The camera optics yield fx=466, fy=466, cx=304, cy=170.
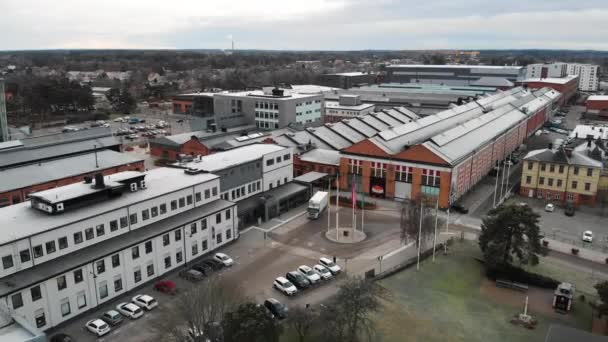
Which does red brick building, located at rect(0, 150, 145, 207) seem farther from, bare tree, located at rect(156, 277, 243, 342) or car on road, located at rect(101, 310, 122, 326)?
bare tree, located at rect(156, 277, 243, 342)

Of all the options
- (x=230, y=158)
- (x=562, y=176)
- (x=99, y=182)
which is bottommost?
(x=562, y=176)

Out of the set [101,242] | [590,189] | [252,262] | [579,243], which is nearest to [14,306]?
[101,242]

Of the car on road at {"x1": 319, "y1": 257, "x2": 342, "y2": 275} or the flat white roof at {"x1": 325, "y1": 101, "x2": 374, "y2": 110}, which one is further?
the flat white roof at {"x1": 325, "y1": 101, "x2": 374, "y2": 110}

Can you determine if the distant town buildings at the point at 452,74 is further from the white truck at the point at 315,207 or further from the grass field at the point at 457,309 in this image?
the grass field at the point at 457,309

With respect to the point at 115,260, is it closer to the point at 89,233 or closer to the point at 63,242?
the point at 89,233

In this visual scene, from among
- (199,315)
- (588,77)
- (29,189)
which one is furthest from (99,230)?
(588,77)

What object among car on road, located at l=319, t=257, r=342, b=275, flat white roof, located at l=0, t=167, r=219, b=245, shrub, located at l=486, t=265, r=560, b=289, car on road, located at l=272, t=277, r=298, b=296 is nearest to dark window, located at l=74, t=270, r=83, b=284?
flat white roof, located at l=0, t=167, r=219, b=245
